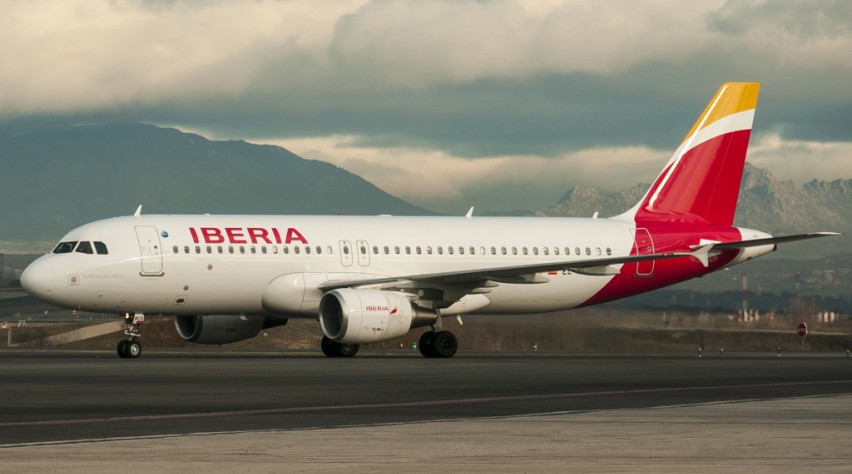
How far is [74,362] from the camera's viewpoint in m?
37.7

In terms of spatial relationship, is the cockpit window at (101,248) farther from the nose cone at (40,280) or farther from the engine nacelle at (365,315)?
the engine nacelle at (365,315)

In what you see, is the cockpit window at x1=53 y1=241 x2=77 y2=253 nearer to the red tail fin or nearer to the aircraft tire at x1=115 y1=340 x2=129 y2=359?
the aircraft tire at x1=115 y1=340 x2=129 y2=359

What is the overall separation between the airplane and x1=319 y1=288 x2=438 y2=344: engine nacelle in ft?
0.15

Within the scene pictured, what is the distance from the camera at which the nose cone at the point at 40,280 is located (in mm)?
40469

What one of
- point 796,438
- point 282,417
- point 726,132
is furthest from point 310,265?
point 796,438

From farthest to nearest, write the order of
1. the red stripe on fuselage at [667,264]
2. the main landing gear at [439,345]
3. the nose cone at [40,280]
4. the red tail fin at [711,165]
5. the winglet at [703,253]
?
the red tail fin at [711,165] → the red stripe on fuselage at [667,264] → the winglet at [703,253] → the main landing gear at [439,345] → the nose cone at [40,280]

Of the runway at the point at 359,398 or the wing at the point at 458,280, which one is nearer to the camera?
the runway at the point at 359,398

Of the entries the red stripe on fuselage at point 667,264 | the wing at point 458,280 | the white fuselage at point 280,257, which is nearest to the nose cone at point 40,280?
the white fuselage at point 280,257

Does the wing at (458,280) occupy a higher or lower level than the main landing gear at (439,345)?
higher

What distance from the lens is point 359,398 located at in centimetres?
2406

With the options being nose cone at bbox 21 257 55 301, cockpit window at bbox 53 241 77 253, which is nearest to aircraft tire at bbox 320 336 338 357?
cockpit window at bbox 53 241 77 253

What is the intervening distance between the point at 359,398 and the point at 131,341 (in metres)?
18.5

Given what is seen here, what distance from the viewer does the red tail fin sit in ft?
168

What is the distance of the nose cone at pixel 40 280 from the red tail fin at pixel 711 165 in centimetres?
2015
